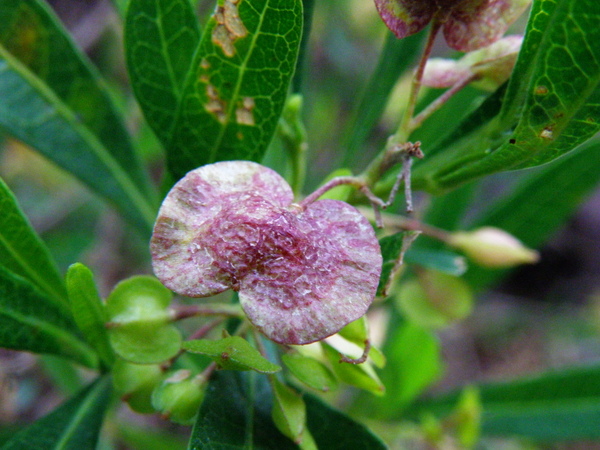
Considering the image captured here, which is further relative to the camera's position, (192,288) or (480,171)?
(480,171)

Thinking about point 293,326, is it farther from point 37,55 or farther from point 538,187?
point 538,187

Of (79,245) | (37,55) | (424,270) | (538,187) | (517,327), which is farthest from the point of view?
(517,327)

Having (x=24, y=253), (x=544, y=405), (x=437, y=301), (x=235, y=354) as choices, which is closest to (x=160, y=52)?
(x=24, y=253)

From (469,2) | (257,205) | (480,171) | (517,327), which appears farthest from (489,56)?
(517,327)

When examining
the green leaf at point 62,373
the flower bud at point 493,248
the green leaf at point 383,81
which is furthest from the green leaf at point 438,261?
the green leaf at point 62,373

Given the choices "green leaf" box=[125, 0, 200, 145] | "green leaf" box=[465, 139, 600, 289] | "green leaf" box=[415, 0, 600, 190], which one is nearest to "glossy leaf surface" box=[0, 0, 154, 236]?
"green leaf" box=[125, 0, 200, 145]

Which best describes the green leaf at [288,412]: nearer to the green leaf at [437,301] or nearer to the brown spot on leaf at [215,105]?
the brown spot on leaf at [215,105]
